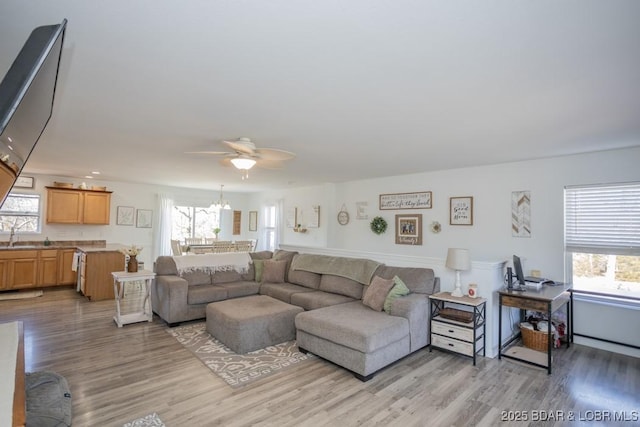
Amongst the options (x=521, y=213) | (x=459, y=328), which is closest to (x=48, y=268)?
(x=459, y=328)

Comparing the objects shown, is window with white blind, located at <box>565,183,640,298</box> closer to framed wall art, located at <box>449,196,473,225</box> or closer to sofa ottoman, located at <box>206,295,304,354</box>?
framed wall art, located at <box>449,196,473,225</box>

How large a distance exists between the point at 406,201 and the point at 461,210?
1038 mm

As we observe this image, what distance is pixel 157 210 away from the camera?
27.4 ft

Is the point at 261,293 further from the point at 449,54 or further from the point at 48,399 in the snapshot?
the point at 449,54

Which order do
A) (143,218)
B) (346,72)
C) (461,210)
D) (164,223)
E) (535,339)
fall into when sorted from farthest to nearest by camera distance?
(164,223) → (143,218) → (461,210) → (535,339) → (346,72)

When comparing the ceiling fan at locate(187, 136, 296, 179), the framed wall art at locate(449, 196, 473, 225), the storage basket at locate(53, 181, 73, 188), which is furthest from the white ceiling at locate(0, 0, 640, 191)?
the storage basket at locate(53, 181, 73, 188)

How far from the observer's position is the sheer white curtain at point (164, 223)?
328 inches

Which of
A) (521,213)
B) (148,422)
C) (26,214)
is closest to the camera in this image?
(148,422)

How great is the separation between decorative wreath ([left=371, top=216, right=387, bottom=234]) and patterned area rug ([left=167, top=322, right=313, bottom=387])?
3.06 metres

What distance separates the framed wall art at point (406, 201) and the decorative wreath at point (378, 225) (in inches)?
8.9

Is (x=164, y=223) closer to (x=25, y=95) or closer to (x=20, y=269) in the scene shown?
(x=20, y=269)

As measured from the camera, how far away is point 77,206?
693cm

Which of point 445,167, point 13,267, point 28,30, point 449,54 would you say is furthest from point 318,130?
point 13,267

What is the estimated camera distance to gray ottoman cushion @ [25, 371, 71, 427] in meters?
1.98
